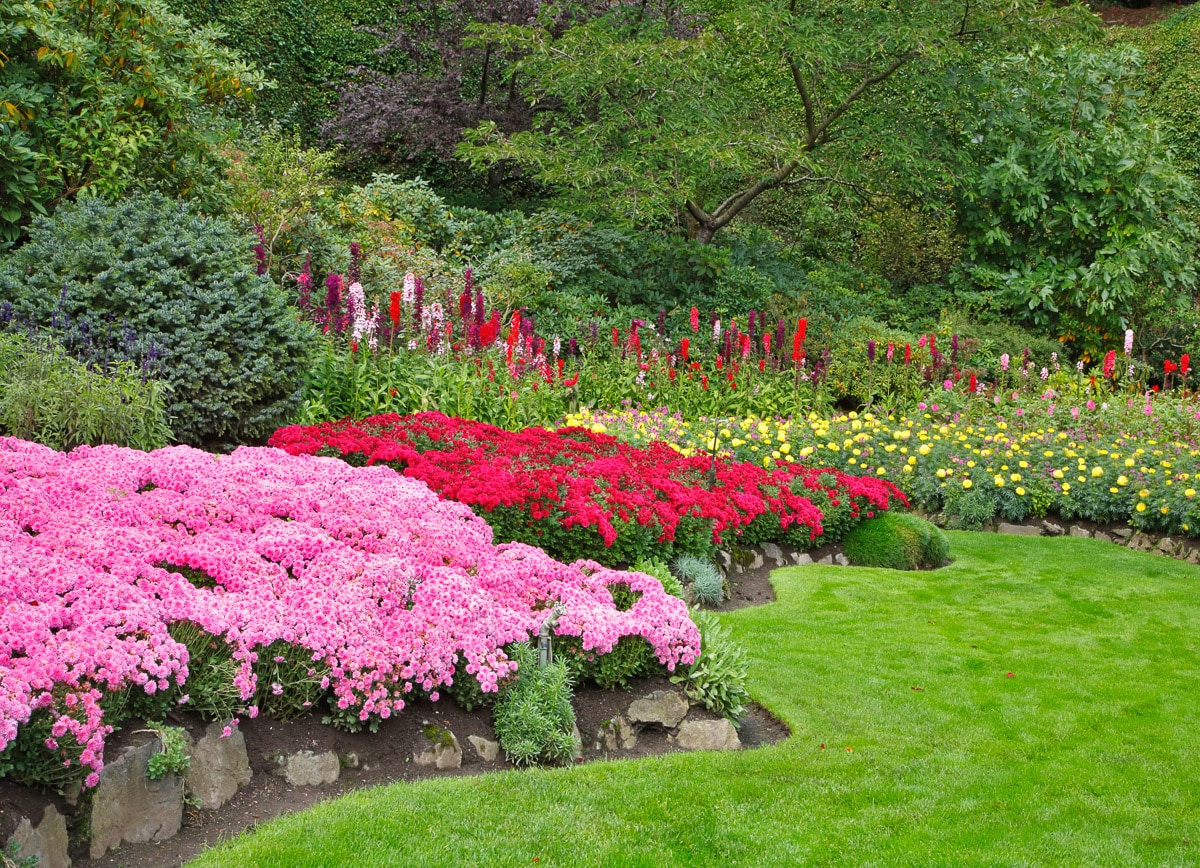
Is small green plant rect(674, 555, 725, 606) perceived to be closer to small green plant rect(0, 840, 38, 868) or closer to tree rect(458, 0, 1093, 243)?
small green plant rect(0, 840, 38, 868)

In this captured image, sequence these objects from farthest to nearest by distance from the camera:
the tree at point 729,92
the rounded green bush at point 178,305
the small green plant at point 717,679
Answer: the tree at point 729,92 < the rounded green bush at point 178,305 < the small green plant at point 717,679

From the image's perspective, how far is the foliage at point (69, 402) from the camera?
21.8ft

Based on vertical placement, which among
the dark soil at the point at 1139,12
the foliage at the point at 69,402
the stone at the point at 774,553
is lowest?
the stone at the point at 774,553

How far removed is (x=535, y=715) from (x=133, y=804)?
1572 mm

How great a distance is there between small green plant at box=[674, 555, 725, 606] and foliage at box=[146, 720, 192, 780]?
392 centimetres

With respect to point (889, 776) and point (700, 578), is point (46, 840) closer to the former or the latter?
point (889, 776)

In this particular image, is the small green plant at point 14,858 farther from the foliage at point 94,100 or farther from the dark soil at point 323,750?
the foliage at point 94,100

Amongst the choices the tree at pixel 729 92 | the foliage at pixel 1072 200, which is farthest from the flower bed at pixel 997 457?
the foliage at pixel 1072 200

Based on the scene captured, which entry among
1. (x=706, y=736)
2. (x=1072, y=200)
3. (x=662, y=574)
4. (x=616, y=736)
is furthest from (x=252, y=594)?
(x=1072, y=200)

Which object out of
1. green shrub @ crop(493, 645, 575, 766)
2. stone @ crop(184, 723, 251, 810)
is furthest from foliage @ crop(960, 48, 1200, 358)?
stone @ crop(184, 723, 251, 810)

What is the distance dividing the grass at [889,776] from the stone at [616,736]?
0.97 ft

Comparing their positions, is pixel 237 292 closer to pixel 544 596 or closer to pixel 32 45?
pixel 32 45

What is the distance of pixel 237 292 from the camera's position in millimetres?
8172

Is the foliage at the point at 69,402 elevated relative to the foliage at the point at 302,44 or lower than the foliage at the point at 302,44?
lower
